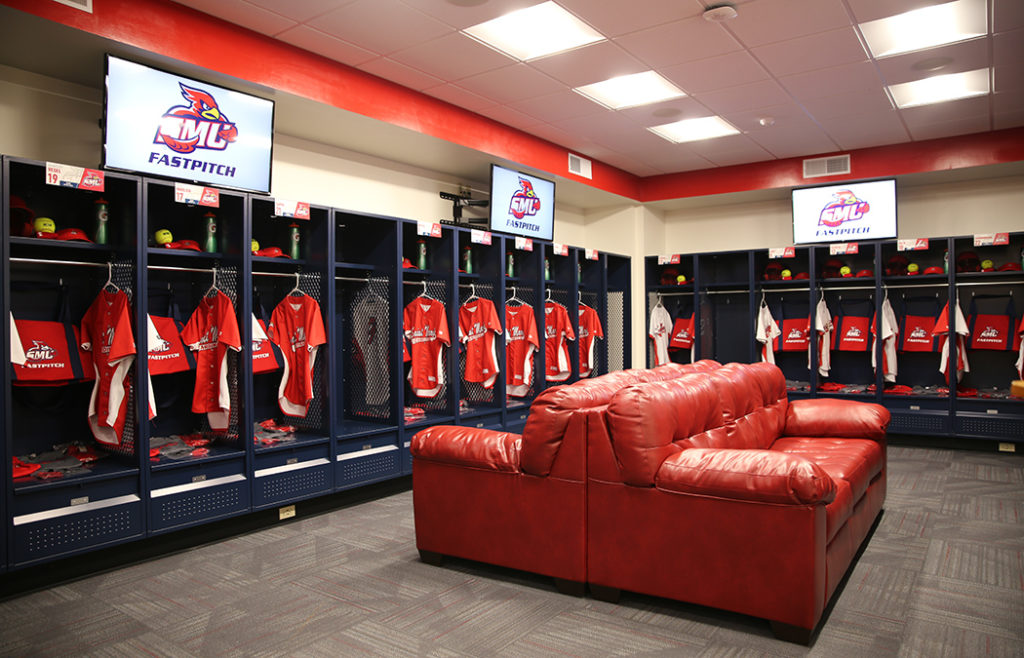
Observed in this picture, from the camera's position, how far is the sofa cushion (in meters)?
3.01

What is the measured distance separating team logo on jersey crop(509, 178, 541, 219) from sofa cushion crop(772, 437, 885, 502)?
313cm

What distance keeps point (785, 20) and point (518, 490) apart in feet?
10.6

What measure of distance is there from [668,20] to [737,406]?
7.69 feet

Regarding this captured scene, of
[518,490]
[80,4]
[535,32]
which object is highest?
[535,32]

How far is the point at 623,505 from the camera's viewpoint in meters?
2.70

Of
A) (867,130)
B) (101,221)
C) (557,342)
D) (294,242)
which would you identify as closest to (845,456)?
(557,342)

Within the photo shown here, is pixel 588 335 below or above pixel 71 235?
below

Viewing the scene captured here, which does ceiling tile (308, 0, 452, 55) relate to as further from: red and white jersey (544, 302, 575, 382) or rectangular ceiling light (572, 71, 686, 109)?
red and white jersey (544, 302, 575, 382)

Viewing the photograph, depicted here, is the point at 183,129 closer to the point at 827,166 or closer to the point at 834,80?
the point at 834,80

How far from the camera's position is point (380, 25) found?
3928 mm

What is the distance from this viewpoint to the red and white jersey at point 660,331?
7.83 metres

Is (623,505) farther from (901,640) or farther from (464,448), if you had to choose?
(901,640)

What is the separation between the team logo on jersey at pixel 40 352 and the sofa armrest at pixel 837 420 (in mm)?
4228

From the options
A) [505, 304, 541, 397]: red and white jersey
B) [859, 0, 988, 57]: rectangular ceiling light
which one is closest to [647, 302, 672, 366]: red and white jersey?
[505, 304, 541, 397]: red and white jersey
